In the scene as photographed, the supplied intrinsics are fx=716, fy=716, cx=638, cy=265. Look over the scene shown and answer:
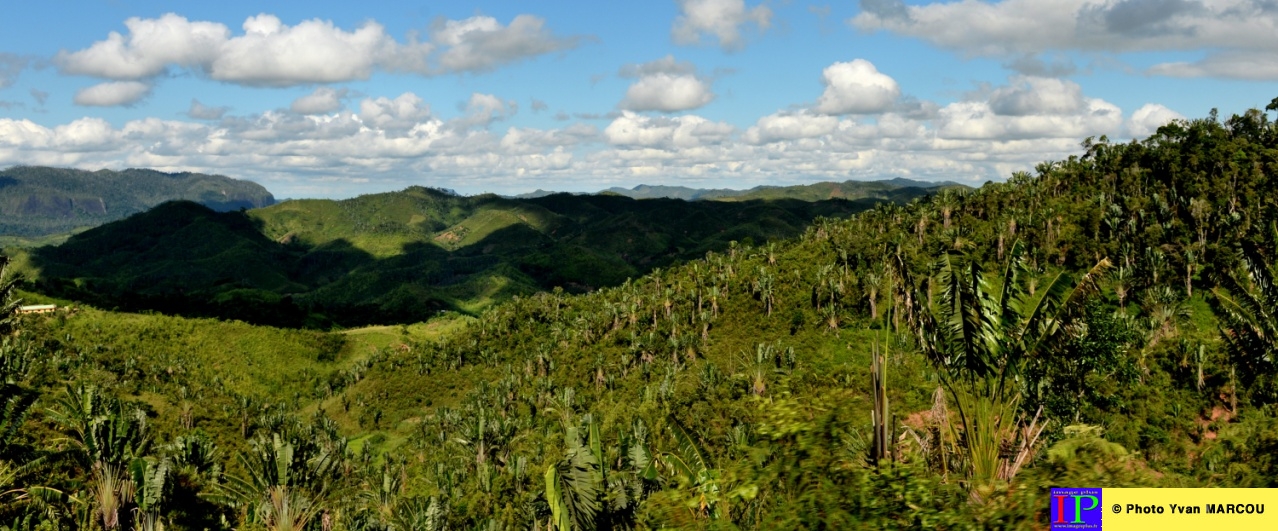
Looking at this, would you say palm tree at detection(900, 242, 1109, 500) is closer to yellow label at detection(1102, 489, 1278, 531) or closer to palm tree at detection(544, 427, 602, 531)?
yellow label at detection(1102, 489, 1278, 531)

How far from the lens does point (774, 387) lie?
1914 cm

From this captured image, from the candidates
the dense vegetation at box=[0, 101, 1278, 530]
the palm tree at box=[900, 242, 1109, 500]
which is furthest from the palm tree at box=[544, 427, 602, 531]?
the palm tree at box=[900, 242, 1109, 500]

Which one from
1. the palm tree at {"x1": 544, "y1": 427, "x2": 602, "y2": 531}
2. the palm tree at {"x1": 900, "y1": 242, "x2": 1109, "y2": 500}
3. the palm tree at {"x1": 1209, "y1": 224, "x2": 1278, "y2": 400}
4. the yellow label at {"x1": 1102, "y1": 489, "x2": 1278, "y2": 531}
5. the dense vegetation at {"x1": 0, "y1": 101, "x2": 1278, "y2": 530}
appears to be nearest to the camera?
the yellow label at {"x1": 1102, "y1": 489, "x2": 1278, "y2": 531}

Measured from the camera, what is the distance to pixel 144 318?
518 ft

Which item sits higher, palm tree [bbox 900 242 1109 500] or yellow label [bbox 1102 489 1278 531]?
palm tree [bbox 900 242 1109 500]

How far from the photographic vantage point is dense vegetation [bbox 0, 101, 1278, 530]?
1664 centimetres

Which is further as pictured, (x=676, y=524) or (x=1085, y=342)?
(x=1085, y=342)

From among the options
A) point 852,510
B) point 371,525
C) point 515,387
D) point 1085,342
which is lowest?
point 515,387

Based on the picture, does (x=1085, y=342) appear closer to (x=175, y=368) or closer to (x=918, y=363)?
(x=918, y=363)

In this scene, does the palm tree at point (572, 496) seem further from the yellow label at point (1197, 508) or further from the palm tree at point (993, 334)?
the yellow label at point (1197, 508)

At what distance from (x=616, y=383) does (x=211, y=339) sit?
106136 mm

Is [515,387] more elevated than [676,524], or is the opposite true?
[676,524]

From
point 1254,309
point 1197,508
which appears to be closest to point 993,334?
Answer: point 1197,508

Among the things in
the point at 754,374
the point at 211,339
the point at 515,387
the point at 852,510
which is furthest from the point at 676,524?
the point at 211,339
